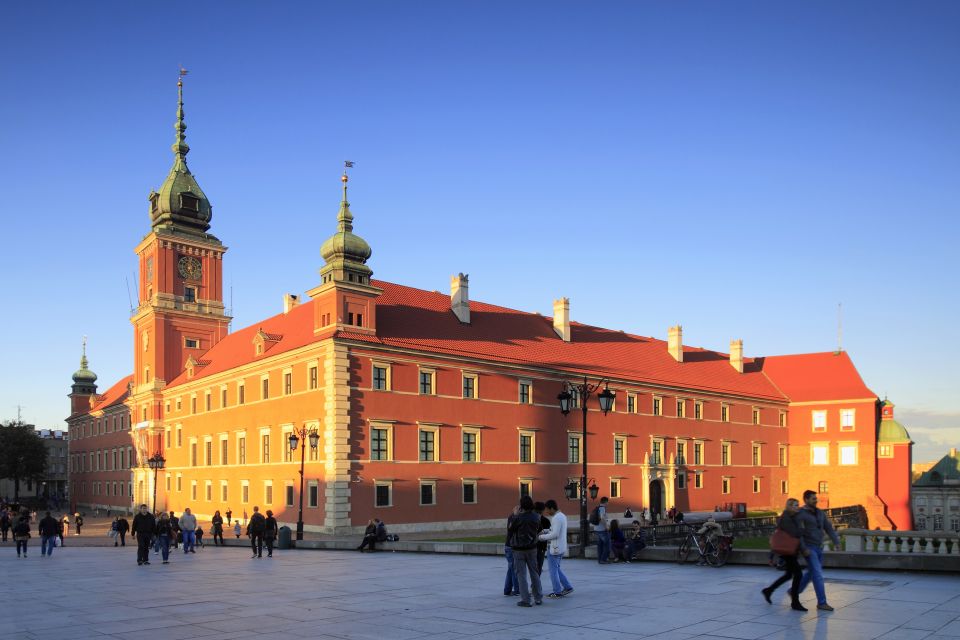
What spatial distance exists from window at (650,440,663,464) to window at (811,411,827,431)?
19299mm

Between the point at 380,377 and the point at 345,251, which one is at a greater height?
the point at 345,251

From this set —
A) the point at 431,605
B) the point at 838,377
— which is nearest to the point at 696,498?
the point at 838,377

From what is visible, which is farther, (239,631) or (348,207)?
(348,207)

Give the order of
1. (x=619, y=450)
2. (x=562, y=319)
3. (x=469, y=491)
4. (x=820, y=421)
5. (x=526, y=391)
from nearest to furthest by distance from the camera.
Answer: (x=469, y=491) < (x=526, y=391) < (x=619, y=450) < (x=562, y=319) < (x=820, y=421)

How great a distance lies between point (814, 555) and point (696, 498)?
49.9 meters

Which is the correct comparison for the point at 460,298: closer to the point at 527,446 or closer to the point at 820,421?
the point at 527,446

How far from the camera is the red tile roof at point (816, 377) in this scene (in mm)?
68875

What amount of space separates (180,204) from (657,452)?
133 ft

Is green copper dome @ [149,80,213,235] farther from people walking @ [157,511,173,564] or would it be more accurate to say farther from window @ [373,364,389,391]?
people walking @ [157,511,173,564]

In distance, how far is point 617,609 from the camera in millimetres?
13109

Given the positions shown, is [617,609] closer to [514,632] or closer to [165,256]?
[514,632]

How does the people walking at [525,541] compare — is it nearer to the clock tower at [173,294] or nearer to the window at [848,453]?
the clock tower at [173,294]

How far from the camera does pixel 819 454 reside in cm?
6894

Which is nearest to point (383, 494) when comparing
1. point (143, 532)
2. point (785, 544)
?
point (143, 532)
